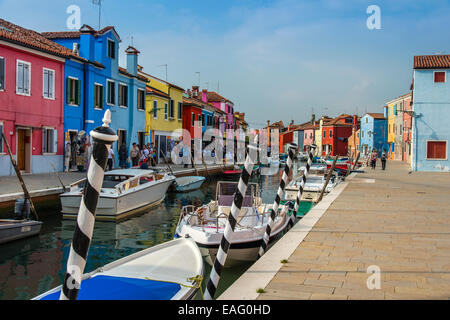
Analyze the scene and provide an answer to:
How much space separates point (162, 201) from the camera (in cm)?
1853

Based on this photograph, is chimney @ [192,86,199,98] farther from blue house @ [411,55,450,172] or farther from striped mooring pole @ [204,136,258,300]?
striped mooring pole @ [204,136,258,300]

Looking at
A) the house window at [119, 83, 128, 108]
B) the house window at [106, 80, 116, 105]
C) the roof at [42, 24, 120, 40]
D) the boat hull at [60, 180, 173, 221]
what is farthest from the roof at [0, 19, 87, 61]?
the boat hull at [60, 180, 173, 221]

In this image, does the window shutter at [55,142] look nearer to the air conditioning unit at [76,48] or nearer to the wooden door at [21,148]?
the wooden door at [21,148]

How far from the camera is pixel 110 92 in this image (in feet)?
89.1

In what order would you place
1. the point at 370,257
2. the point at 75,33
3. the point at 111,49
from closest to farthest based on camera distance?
the point at 370,257, the point at 75,33, the point at 111,49

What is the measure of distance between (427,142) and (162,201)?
2306cm

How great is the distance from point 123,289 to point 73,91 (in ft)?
67.4

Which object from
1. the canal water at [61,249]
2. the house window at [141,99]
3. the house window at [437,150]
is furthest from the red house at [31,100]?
the house window at [437,150]

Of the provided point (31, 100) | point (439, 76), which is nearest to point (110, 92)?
point (31, 100)

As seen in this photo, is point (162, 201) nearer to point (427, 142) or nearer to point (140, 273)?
point (140, 273)

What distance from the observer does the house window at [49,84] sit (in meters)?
21.0

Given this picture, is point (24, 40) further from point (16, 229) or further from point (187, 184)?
point (16, 229)

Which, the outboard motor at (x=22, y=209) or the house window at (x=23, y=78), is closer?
the outboard motor at (x=22, y=209)

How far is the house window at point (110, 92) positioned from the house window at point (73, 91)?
3.17 meters
